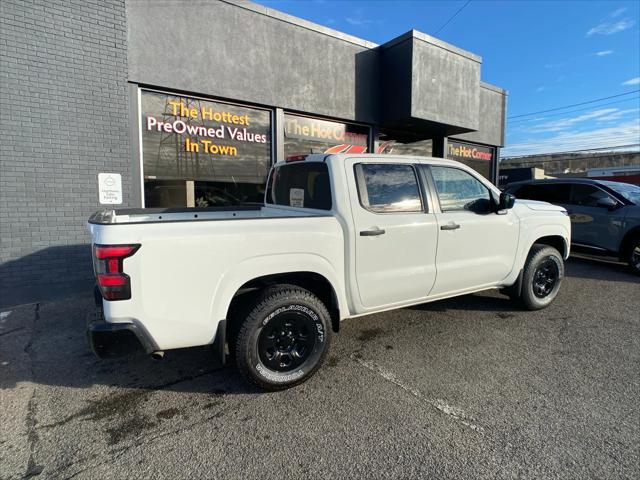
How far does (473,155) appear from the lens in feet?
38.8

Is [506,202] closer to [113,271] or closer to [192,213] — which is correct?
[192,213]

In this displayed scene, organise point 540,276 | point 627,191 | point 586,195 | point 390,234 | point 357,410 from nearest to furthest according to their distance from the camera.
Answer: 1. point 357,410
2. point 390,234
3. point 540,276
4. point 627,191
5. point 586,195

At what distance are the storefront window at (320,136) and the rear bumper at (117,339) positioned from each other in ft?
17.9

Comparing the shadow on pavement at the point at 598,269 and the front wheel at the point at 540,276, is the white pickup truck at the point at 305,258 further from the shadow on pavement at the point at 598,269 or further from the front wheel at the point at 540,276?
the shadow on pavement at the point at 598,269

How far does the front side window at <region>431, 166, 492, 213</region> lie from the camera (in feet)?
13.1

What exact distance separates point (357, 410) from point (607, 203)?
767 cm

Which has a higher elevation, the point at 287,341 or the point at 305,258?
the point at 305,258

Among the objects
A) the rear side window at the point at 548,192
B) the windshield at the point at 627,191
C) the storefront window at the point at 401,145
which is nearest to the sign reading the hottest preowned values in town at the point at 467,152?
the storefront window at the point at 401,145

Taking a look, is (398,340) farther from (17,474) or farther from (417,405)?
(17,474)

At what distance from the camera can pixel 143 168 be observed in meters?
6.41

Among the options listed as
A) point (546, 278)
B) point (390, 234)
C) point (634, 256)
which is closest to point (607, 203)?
point (634, 256)

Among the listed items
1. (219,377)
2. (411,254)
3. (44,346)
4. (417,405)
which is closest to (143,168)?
(44,346)

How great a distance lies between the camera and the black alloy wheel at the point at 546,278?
4.92 metres

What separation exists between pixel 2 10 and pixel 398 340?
670 cm
